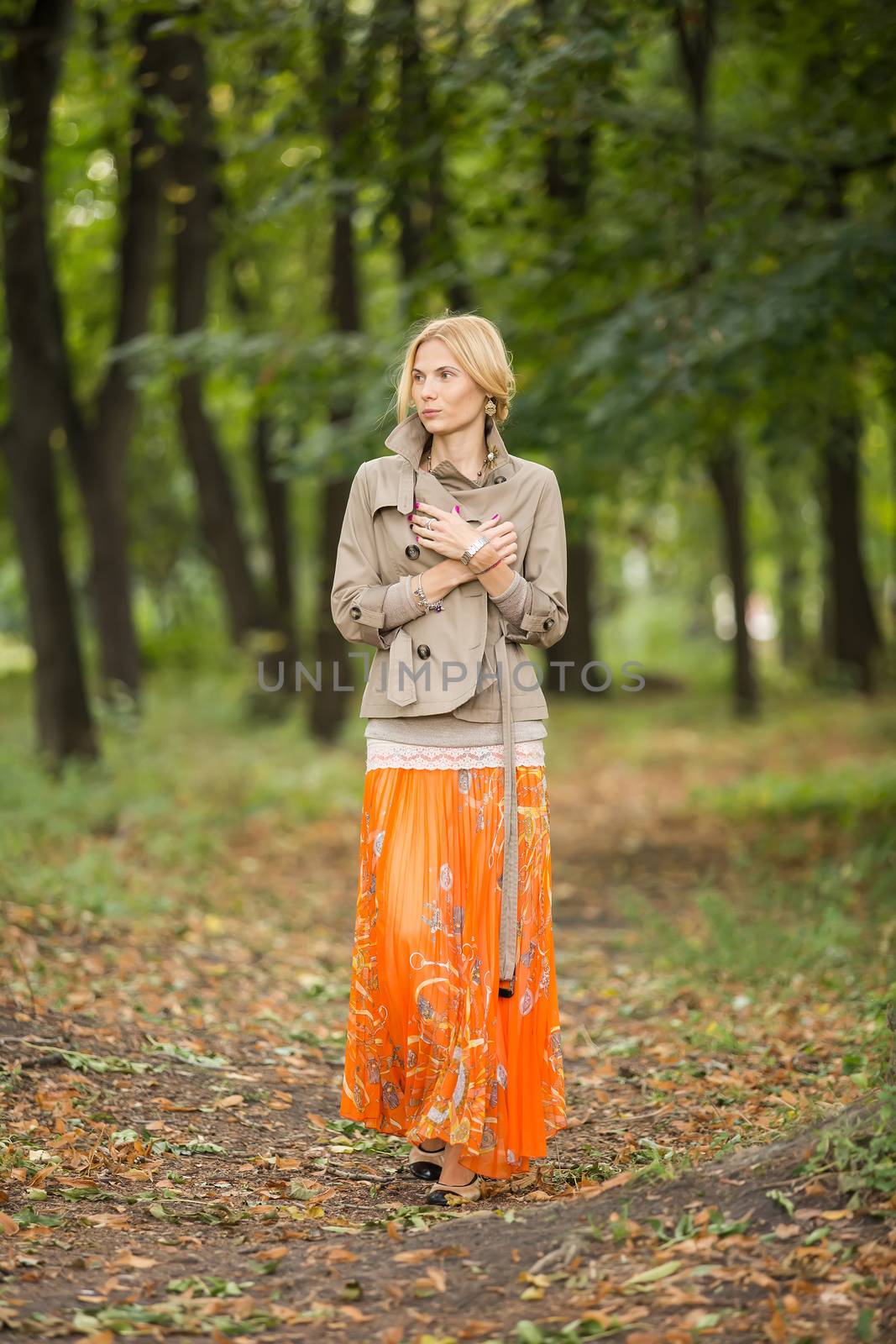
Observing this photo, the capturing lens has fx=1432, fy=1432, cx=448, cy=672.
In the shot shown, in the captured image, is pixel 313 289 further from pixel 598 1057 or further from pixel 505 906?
pixel 505 906

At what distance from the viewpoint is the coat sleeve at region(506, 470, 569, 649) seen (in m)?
4.35

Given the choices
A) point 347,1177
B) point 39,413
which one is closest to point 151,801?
point 39,413

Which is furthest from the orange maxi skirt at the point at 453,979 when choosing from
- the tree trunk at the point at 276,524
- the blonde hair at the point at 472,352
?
the tree trunk at the point at 276,524

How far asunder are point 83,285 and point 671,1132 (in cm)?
1561

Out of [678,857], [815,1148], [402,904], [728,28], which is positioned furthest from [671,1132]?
[728,28]

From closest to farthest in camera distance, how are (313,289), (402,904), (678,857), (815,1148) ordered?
(815,1148) < (402,904) < (678,857) < (313,289)

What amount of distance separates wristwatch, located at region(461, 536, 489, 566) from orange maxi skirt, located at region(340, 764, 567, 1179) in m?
0.63

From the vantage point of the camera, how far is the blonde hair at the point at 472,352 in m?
4.34

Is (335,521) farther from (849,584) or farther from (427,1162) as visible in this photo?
(427,1162)

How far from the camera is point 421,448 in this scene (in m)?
4.48

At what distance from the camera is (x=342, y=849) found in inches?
452

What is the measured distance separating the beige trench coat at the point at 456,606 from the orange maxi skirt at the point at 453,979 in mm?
72

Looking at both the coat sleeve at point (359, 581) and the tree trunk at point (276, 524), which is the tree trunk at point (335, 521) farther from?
the coat sleeve at point (359, 581)

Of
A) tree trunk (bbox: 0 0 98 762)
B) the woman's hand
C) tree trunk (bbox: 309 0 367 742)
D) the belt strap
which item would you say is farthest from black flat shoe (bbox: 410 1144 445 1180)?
tree trunk (bbox: 309 0 367 742)
